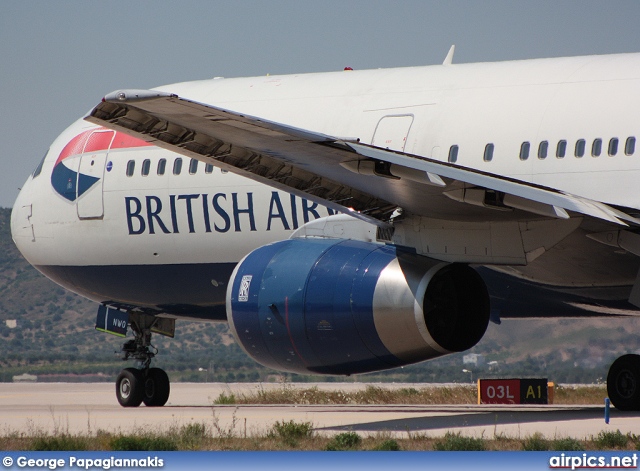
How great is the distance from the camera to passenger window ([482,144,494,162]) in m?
15.3

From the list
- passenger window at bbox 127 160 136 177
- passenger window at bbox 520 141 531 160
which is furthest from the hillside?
passenger window at bbox 520 141 531 160

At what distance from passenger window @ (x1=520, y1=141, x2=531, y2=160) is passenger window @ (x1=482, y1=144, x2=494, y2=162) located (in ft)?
1.37

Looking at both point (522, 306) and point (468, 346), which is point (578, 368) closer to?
point (522, 306)

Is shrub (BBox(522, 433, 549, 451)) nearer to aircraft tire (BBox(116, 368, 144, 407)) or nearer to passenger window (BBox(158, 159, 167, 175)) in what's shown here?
passenger window (BBox(158, 159, 167, 175))

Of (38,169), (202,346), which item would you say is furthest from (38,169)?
(202,346)

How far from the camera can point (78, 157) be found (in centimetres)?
1958

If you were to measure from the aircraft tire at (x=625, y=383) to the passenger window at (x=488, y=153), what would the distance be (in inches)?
163

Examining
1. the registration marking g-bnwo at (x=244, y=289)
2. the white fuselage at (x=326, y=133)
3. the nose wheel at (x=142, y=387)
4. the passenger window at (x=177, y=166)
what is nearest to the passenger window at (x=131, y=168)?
the white fuselage at (x=326, y=133)

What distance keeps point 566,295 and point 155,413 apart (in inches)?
250

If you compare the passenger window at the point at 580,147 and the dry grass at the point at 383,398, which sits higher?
the passenger window at the point at 580,147

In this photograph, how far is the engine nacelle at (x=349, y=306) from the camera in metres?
13.1

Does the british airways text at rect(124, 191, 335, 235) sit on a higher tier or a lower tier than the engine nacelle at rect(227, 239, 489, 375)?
higher

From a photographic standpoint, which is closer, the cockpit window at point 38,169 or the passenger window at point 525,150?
the passenger window at point 525,150

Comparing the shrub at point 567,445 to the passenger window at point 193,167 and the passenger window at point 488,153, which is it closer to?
the passenger window at point 488,153
